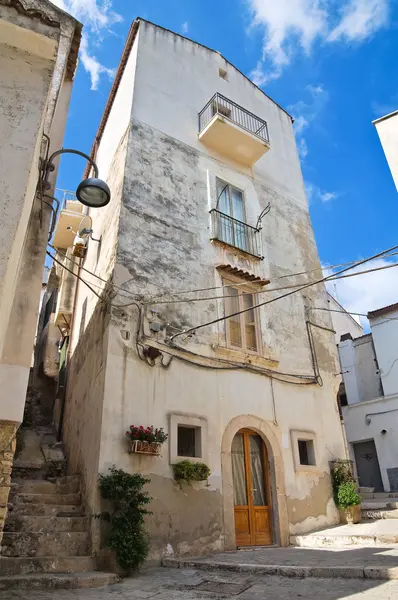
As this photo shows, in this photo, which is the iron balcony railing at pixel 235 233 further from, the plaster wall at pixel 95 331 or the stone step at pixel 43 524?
the stone step at pixel 43 524

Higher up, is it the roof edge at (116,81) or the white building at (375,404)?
the roof edge at (116,81)

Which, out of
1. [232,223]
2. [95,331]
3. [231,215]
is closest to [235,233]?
[232,223]

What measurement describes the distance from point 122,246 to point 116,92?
7.10 meters

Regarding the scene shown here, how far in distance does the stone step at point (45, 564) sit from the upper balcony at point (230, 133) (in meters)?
10.7

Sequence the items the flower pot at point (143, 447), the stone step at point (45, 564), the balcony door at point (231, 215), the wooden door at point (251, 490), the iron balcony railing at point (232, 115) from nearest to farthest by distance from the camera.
Answer: the stone step at point (45, 564)
the flower pot at point (143, 447)
the wooden door at point (251, 490)
the balcony door at point (231, 215)
the iron balcony railing at point (232, 115)

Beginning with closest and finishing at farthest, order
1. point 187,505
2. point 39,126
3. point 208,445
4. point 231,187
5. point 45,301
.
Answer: point 39,126 < point 187,505 < point 208,445 < point 231,187 < point 45,301

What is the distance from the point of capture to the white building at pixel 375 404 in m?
16.1

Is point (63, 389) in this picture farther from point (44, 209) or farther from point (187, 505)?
point (44, 209)

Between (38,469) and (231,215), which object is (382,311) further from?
(38,469)

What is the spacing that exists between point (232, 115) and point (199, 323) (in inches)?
296

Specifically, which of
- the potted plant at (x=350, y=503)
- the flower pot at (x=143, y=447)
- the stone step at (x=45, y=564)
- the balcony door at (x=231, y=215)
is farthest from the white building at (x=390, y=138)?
the stone step at (x=45, y=564)

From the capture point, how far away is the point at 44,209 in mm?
6594

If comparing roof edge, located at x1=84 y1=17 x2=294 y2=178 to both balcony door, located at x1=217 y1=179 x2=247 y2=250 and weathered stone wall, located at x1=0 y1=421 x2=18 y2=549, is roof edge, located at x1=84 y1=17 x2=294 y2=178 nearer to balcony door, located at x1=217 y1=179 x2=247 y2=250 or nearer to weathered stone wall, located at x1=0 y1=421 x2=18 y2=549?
balcony door, located at x1=217 y1=179 x2=247 y2=250

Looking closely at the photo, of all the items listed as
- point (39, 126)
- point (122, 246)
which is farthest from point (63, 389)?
point (39, 126)
